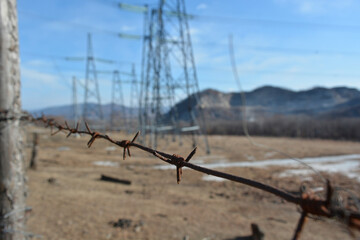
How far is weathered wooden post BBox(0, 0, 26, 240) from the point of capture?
7.02ft

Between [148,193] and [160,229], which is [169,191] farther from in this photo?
[160,229]

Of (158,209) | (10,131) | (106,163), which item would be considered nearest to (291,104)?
(106,163)

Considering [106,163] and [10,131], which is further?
[106,163]

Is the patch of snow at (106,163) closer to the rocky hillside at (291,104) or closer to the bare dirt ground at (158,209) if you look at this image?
the bare dirt ground at (158,209)

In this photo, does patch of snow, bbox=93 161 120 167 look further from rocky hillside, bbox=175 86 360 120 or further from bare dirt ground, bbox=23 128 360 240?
rocky hillside, bbox=175 86 360 120

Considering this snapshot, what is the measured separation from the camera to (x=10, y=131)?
2205 millimetres

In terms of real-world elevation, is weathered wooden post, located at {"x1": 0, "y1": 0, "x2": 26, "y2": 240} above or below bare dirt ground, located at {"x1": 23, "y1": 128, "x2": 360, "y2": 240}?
above

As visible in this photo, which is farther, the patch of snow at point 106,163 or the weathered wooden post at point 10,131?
the patch of snow at point 106,163

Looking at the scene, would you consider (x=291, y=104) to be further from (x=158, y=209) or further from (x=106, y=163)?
(x=158, y=209)

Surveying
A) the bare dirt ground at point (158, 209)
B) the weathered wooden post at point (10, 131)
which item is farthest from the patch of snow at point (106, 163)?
the weathered wooden post at point (10, 131)

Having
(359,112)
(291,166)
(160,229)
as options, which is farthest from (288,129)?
(160,229)

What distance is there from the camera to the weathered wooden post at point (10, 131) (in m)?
2.14

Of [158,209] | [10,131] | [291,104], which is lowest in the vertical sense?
[158,209]

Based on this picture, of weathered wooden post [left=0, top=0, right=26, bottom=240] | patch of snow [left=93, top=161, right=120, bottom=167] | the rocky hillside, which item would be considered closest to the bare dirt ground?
patch of snow [left=93, top=161, right=120, bottom=167]
